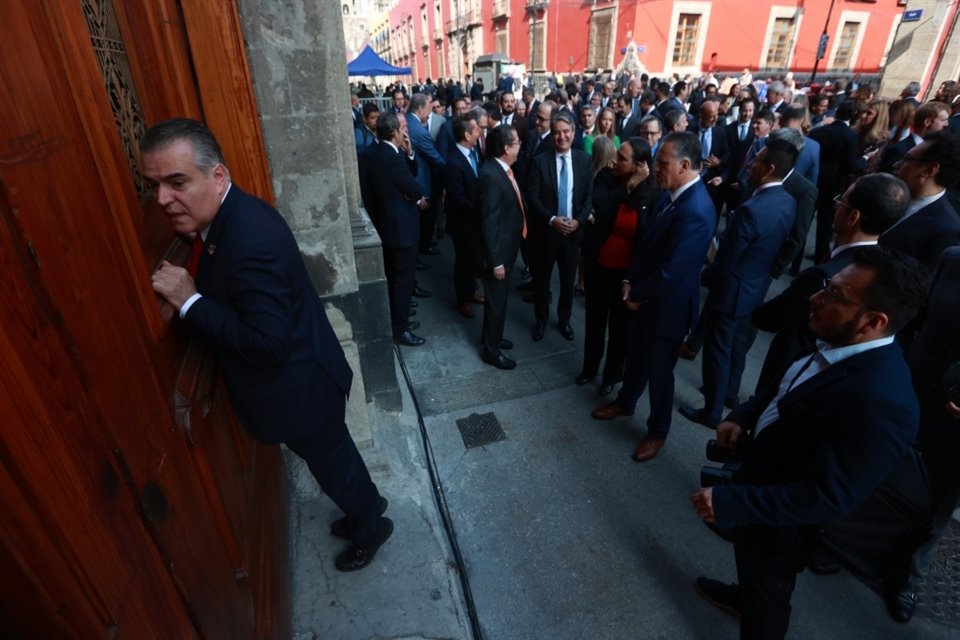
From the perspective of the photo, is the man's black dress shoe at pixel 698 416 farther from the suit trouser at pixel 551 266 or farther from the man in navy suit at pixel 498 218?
the man in navy suit at pixel 498 218

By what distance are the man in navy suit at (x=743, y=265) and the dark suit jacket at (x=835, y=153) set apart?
12.4ft

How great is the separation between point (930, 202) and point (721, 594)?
2630 mm

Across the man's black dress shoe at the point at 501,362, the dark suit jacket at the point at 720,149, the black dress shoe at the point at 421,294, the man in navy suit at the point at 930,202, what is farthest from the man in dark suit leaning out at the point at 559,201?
the dark suit jacket at the point at 720,149

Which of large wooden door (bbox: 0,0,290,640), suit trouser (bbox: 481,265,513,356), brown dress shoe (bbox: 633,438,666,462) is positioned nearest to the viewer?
large wooden door (bbox: 0,0,290,640)

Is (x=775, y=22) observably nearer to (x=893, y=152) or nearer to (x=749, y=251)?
(x=893, y=152)

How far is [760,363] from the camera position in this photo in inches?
192

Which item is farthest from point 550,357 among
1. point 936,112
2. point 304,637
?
point 936,112

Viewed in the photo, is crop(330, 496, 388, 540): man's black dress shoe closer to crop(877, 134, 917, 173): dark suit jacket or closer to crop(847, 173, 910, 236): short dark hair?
crop(847, 173, 910, 236): short dark hair

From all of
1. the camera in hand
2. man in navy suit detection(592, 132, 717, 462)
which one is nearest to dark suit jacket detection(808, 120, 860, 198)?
man in navy suit detection(592, 132, 717, 462)

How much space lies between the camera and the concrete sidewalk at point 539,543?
2600 mm

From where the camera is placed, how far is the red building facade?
917 inches

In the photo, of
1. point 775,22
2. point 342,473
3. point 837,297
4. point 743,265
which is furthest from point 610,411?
point 775,22

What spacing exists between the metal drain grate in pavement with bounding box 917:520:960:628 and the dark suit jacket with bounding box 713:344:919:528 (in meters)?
1.72

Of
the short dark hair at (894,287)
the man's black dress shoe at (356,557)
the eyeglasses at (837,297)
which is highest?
the short dark hair at (894,287)
